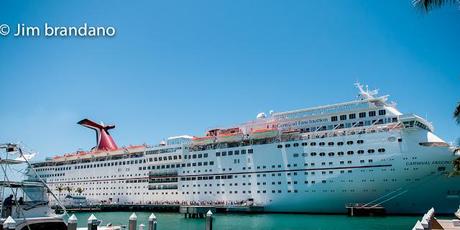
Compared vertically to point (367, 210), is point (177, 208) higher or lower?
lower

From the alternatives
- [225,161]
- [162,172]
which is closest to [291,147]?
[225,161]

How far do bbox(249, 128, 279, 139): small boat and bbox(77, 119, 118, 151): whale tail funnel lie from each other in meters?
28.6

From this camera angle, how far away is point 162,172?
46000 mm

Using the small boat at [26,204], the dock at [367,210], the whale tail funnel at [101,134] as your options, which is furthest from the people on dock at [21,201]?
the whale tail funnel at [101,134]

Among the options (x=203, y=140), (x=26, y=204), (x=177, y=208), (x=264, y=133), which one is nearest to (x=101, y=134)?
(x=177, y=208)

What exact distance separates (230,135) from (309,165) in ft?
31.9

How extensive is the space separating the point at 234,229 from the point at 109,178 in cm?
3102

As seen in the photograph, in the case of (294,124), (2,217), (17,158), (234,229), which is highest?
(294,124)

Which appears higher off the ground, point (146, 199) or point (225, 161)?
point (225, 161)

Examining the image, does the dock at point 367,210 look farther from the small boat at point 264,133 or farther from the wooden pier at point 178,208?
the small boat at point 264,133

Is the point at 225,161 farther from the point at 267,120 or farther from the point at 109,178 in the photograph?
the point at 109,178

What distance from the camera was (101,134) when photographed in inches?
2391

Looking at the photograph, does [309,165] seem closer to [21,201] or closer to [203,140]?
[203,140]

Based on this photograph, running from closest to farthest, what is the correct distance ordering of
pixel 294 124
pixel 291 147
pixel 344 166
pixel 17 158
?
1. pixel 17 158
2. pixel 344 166
3. pixel 291 147
4. pixel 294 124
